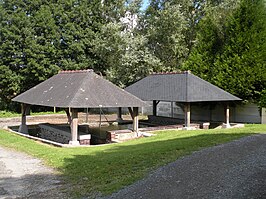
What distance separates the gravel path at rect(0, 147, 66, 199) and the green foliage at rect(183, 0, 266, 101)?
667 inches

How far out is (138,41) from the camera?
29.7 m

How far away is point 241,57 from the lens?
24.7m

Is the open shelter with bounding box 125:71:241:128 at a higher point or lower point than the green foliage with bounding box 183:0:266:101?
lower

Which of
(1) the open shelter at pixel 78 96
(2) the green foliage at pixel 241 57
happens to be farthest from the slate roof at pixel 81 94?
(2) the green foliage at pixel 241 57

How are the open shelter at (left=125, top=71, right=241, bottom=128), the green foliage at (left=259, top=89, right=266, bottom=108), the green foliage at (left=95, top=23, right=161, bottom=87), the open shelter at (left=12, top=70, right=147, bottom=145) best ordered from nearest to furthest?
1. the open shelter at (left=12, top=70, right=147, bottom=145)
2. the open shelter at (left=125, top=71, right=241, bottom=128)
3. the green foliage at (left=259, top=89, right=266, bottom=108)
4. the green foliage at (left=95, top=23, right=161, bottom=87)

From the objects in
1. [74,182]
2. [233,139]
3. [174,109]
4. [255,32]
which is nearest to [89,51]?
[174,109]

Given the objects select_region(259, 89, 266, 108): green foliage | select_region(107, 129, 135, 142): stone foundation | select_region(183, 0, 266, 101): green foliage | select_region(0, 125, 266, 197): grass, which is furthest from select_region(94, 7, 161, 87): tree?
select_region(0, 125, 266, 197): grass

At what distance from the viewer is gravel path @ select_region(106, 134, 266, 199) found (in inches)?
261

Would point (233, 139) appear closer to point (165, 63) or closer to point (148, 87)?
point (148, 87)

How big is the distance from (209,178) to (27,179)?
4.91 meters

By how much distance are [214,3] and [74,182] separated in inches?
1101

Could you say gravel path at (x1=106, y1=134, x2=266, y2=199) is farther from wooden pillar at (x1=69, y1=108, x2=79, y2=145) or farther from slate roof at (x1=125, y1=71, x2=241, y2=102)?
slate roof at (x1=125, y1=71, x2=241, y2=102)

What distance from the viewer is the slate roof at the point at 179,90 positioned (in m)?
20.3

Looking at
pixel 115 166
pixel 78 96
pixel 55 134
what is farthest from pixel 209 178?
pixel 55 134
